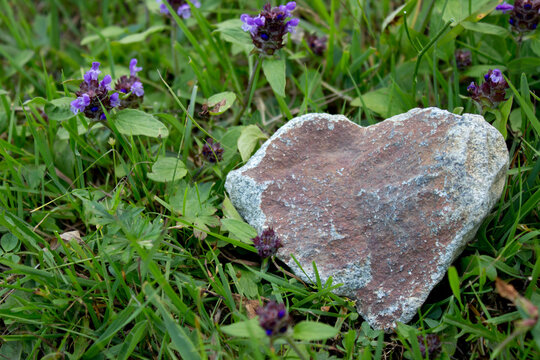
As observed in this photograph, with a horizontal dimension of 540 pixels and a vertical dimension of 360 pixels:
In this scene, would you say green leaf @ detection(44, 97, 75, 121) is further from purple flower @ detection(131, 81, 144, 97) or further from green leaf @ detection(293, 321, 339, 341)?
green leaf @ detection(293, 321, 339, 341)

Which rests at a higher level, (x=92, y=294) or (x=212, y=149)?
(x=212, y=149)

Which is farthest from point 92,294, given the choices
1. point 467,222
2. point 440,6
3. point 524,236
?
point 440,6

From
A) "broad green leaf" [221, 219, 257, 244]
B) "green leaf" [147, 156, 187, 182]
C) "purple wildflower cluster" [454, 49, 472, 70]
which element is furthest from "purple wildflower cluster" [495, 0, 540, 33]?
"green leaf" [147, 156, 187, 182]

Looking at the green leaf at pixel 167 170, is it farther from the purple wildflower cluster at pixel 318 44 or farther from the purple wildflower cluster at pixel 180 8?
the purple wildflower cluster at pixel 318 44

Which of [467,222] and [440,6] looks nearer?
[467,222]

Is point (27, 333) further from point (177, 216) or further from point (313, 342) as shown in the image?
point (313, 342)

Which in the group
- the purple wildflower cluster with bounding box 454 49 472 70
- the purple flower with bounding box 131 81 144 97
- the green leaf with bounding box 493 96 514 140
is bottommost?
the green leaf with bounding box 493 96 514 140

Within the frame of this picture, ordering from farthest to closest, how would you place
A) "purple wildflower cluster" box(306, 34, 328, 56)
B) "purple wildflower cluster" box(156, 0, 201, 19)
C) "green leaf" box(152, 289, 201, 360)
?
"purple wildflower cluster" box(306, 34, 328, 56) < "purple wildflower cluster" box(156, 0, 201, 19) < "green leaf" box(152, 289, 201, 360)

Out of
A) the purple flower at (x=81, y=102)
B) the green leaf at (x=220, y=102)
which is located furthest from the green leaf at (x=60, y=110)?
the green leaf at (x=220, y=102)
